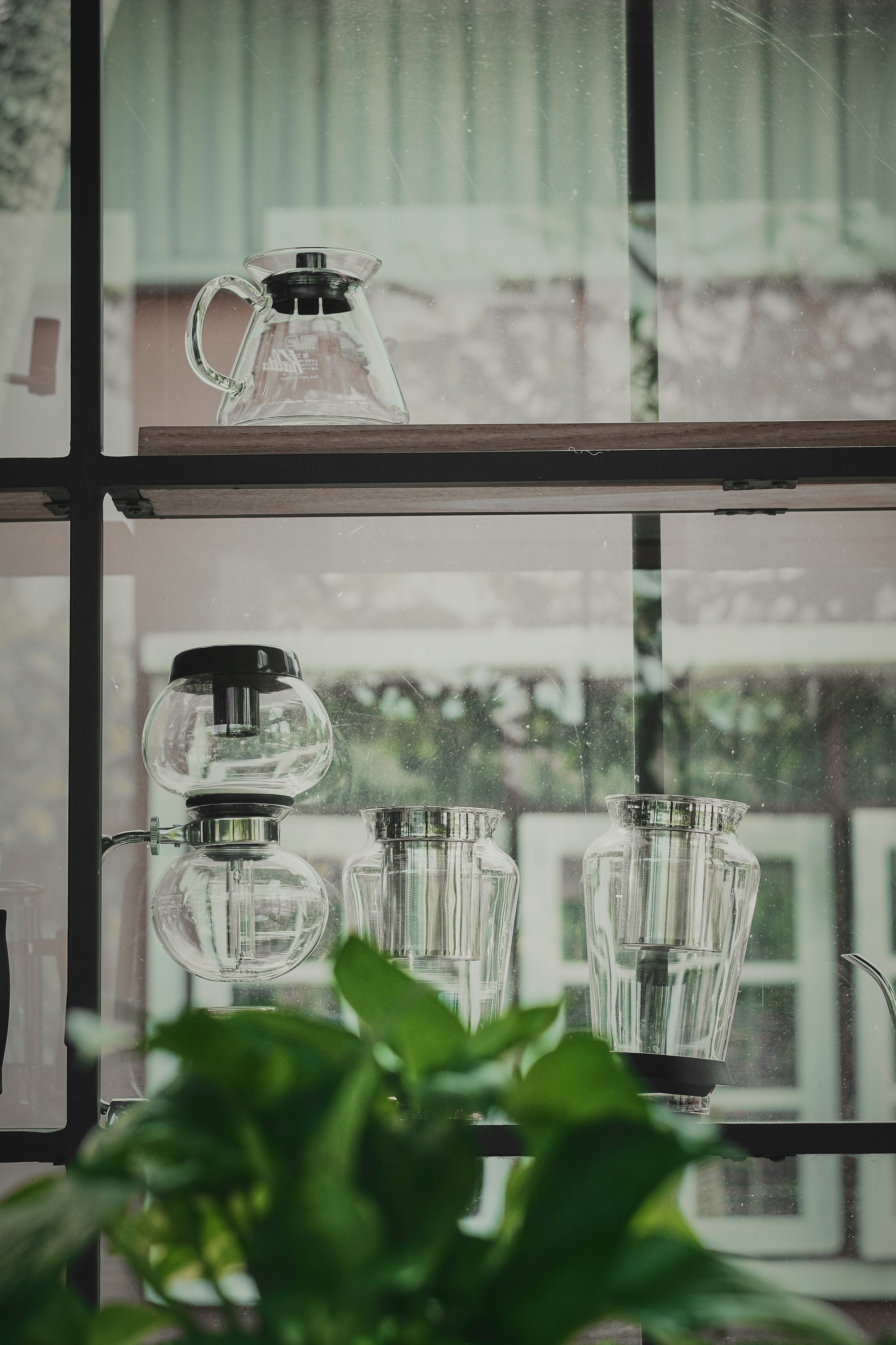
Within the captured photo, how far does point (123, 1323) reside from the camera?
39 centimetres

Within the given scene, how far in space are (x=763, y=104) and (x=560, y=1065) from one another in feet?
4.58

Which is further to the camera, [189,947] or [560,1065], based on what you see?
[189,947]

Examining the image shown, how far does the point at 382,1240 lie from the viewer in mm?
328

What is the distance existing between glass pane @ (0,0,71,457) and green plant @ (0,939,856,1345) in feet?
3.81

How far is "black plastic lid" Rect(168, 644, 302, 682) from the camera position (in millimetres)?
1180

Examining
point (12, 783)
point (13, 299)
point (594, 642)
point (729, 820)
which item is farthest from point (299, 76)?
point (729, 820)

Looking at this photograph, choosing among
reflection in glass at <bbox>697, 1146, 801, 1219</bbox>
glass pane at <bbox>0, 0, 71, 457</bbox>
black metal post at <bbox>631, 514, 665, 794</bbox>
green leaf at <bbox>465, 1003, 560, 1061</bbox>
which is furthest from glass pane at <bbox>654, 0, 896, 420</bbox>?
green leaf at <bbox>465, 1003, 560, 1061</bbox>

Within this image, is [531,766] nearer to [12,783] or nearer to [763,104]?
[12,783]

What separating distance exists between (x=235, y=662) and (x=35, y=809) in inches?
14.7

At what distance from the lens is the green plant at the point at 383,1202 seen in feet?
1.07

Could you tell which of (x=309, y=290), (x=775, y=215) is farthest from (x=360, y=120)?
(x=775, y=215)

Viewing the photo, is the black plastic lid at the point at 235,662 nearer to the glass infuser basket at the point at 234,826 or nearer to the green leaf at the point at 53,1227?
the glass infuser basket at the point at 234,826

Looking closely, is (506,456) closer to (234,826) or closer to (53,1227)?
(234,826)

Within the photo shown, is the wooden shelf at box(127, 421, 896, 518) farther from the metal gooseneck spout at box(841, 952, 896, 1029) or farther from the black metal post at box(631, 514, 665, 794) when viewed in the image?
the metal gooseneck spout at box(841, 952, 896, 1029)
